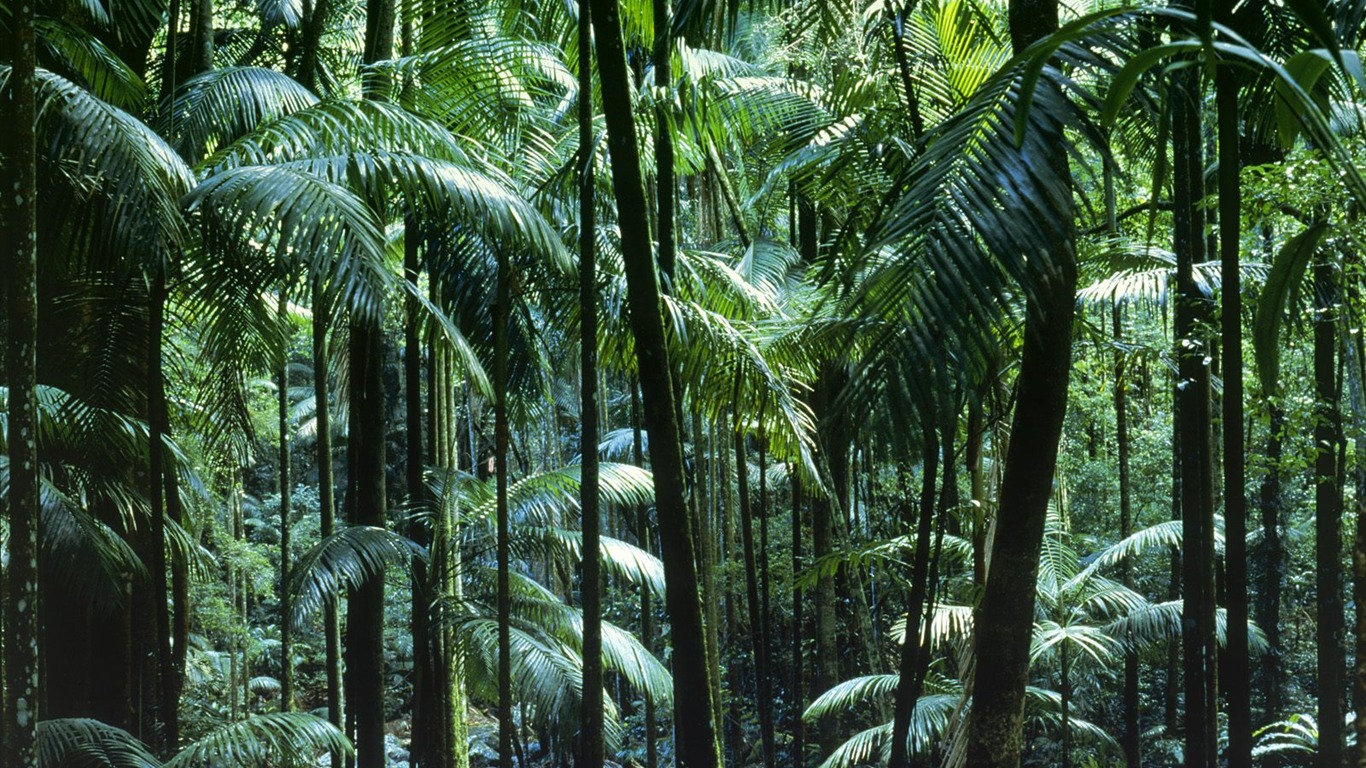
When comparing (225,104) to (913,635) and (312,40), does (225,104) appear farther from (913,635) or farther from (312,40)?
(913,635)

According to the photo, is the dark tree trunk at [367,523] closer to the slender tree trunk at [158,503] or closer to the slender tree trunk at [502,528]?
the slender tree trunk at [502,528]

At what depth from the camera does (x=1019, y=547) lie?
A: 383 cm

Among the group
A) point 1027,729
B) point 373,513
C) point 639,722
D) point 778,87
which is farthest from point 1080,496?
point 373,513

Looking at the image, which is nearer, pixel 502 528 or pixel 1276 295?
pixel 1276 295

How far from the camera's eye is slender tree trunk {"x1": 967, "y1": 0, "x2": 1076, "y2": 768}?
382 centimetres

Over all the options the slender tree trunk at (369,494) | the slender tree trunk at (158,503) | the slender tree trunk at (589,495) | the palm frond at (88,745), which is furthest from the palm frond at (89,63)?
the palm frond at (88,745)

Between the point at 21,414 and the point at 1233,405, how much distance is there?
3908 millimetres

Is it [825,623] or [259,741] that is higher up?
[259,741]

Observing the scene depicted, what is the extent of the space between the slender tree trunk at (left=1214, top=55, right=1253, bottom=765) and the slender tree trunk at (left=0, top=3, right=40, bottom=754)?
3.84 m

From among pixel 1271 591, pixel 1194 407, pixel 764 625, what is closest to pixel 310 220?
pixel 764 625

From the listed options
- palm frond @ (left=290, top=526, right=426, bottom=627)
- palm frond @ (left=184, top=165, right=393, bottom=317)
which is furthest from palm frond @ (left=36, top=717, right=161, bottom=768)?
palm frond @ (left=184, top=165, right=393, bottom=317)

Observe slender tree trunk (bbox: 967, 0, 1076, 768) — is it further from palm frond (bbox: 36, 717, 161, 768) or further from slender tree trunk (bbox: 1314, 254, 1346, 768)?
slender tree trunk (bbox: 1314, 254, 1346, 768)

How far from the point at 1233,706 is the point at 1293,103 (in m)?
1.72

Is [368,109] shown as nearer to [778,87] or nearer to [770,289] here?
[778,87]
